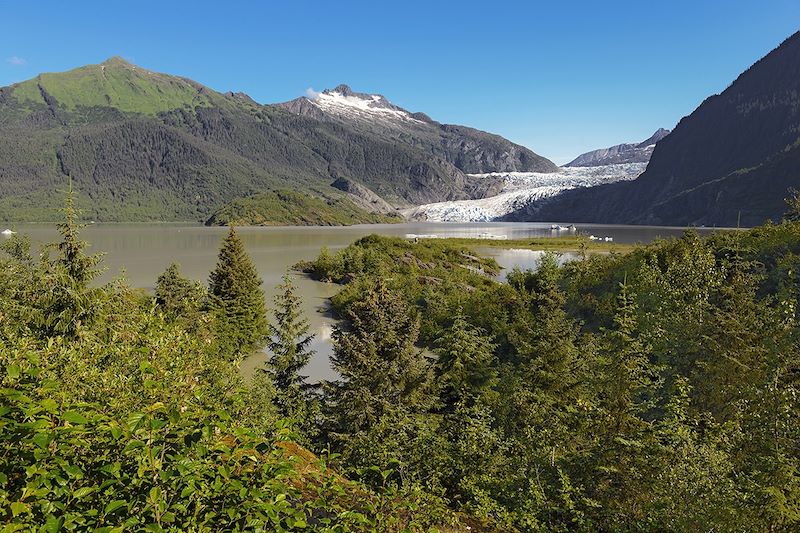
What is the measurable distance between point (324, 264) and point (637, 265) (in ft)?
159

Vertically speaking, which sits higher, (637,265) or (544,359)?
(637,265)

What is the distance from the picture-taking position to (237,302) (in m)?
32.5

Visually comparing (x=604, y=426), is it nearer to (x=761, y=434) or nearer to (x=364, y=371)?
(x=761, y=434)

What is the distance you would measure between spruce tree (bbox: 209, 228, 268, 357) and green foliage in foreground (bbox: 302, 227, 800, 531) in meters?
14.3

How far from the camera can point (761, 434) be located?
328 inches

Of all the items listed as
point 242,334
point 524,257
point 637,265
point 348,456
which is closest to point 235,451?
point 348,456

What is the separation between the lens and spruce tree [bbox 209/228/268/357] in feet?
103

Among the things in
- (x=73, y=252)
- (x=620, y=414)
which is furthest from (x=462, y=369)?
(x=73, y=252)

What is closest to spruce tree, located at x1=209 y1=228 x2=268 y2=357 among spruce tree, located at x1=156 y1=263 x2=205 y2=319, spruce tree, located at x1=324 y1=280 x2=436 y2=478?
spruce tree, located at x1=156 y1=263 x2=205 y2=319

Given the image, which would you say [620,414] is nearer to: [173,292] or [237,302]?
[237,302]

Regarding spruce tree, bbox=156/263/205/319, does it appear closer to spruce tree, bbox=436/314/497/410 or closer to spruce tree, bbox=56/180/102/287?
spruce tree, bbox=56/180/102/287

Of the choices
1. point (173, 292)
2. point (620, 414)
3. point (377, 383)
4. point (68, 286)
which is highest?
point (68, 286)

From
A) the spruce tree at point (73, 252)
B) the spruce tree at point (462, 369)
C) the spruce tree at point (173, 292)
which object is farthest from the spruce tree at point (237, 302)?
the spruce tree at point (462, 369)

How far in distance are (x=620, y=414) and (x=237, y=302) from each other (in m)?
27.0
